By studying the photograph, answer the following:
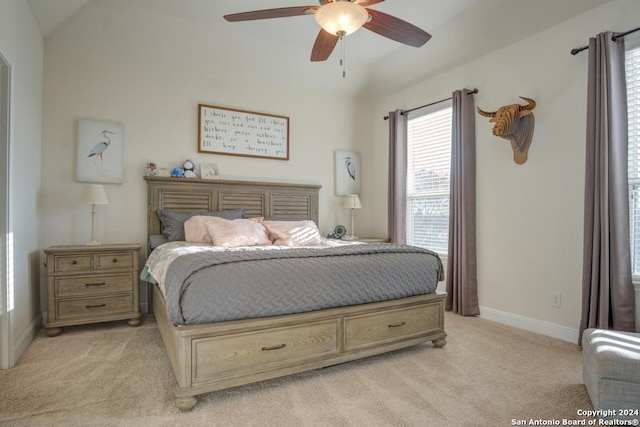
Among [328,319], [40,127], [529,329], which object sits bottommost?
[529,329]

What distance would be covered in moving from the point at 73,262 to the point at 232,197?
1.60m

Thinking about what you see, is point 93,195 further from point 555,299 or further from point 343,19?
point 555,299

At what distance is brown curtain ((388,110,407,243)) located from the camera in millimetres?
4336

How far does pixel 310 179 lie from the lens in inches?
178

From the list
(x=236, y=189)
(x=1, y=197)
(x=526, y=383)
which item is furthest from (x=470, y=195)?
(x=1, y=197)

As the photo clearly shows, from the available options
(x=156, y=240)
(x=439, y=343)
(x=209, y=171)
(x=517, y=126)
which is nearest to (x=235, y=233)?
(x=156, y=240)

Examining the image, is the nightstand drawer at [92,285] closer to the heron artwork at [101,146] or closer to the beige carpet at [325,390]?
the beige carpet at [325,390]

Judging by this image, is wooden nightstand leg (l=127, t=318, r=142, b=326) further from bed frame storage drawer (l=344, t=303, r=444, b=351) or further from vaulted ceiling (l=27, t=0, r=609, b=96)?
vaulted ceiling (l=27, t=0, r=609, b=96)

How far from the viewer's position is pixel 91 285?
296 centimetres

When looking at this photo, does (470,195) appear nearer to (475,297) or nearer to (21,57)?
(475,297)

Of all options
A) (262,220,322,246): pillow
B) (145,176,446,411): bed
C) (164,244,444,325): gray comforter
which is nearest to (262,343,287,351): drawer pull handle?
(145,176,446,411): bed

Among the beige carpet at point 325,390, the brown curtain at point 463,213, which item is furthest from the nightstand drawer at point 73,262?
the brown curtain at point 463,213

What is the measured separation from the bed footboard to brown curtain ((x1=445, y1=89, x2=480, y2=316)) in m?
1.04

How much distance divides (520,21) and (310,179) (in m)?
2.69
